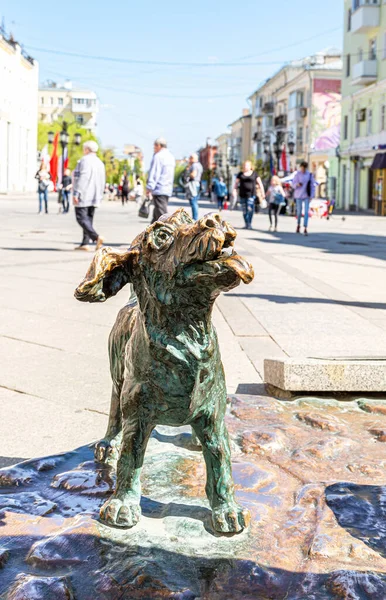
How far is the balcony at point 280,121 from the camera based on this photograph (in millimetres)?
72875

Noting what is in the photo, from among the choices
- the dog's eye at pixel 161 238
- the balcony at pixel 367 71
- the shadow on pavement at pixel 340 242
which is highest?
the balcony at pixel 367 71

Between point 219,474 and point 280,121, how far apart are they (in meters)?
75.0

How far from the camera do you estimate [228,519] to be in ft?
7.07

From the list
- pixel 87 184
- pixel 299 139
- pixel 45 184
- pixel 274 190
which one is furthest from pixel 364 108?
pixel 87 184

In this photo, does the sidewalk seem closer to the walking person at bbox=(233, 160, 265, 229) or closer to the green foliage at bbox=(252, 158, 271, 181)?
the walking person at bbox=(233, 160, 265, 229)

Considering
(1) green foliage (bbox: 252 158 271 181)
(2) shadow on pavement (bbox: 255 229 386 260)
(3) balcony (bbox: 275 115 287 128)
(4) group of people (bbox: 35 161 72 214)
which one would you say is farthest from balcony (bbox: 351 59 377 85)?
(3) balcony (bbox: 275 115 287 128)

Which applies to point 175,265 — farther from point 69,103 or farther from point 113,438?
point 69,103

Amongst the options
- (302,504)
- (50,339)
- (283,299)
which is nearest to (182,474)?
(302,504)

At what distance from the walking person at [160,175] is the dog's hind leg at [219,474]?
31.3 feet

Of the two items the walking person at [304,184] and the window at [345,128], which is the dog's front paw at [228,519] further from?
the window at [345,128]

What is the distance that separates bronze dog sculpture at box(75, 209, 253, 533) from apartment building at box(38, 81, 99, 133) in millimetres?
144582

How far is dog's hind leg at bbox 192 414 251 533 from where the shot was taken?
210 centimetres

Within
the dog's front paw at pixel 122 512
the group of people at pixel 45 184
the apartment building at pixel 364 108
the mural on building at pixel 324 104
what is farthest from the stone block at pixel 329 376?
the mural on building at pixel 324 104

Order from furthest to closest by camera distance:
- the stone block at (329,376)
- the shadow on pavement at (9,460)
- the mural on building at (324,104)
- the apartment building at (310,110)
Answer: the mural on building at (324,104) → the apartment building at (310,110) → the stone block at (329,376) → the shadow on pavement at (9,460)
